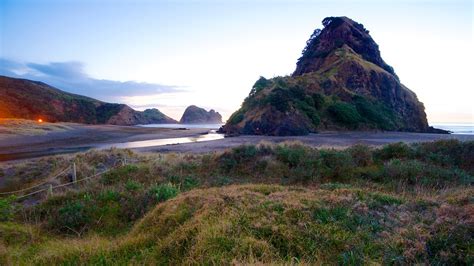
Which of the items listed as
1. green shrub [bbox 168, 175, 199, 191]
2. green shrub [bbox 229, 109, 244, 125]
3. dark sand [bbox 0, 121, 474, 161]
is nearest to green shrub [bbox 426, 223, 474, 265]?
green shrub [bbox 168, 175, 199, 191]

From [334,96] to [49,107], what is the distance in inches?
3382

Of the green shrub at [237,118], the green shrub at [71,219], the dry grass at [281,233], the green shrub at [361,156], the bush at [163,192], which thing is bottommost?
the green shrub at [71,219]

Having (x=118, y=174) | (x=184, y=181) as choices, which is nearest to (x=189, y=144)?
(x=118, y=174)

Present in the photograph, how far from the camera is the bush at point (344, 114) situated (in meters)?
50.3

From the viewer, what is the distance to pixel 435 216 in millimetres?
5836

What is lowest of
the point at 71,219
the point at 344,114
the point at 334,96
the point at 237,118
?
the point at 71,219

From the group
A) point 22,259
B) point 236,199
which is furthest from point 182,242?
point 22,259

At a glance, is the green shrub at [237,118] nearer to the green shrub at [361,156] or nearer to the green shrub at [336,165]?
the green shrub at [361,156]

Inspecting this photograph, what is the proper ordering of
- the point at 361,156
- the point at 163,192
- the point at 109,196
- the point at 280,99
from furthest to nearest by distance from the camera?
the point at 280,99 → the point at 361,156 → the point at 109,196 → the point at 163,192

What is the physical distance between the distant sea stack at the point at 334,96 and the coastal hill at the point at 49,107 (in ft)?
210

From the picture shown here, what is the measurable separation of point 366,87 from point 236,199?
64612 millimetres

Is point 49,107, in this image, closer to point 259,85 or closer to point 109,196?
point 259,85

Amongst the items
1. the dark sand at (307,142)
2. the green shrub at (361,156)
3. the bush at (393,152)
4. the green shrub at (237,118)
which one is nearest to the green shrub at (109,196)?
the green shrub at (361,156)

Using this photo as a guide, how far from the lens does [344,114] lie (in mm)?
50656
